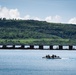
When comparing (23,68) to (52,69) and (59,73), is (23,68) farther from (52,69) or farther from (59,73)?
(59,73)

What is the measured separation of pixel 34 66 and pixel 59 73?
25771mm

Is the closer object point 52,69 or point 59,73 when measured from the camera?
point 59,73

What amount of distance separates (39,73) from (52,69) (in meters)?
12.2

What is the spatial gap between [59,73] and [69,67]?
19274 mm

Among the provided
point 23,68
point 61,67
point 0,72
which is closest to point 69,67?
point 61,67

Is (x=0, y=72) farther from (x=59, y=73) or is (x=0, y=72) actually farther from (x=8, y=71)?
(x=59, y=73)

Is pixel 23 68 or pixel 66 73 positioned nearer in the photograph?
pixel 66 73

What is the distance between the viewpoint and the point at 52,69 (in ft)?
485

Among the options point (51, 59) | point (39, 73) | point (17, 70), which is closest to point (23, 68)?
point (17, 70)

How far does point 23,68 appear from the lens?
5984 inches

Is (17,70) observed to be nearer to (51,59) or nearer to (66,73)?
(66,73)

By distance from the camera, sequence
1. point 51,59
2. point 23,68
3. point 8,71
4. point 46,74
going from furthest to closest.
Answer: point 51,59, point 23,68, point 8,71, point 46,74

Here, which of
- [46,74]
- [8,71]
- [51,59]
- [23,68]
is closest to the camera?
[46,74]

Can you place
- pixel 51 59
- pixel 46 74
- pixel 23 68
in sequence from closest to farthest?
pixel 46 74 → pixel 23 68 → pixel 51 59
